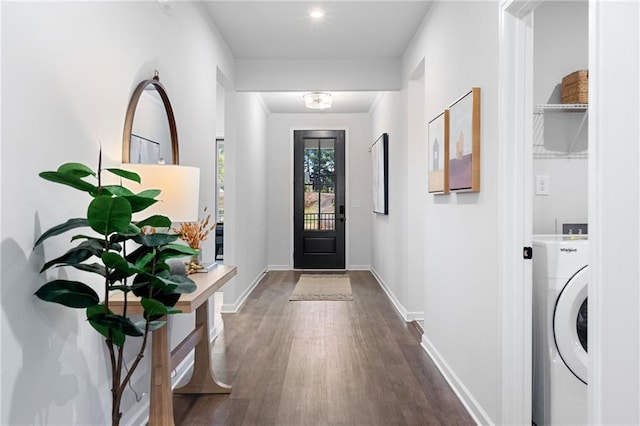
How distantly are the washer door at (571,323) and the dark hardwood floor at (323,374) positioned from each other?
0.66 meters

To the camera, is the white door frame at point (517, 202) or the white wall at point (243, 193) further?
the white wall at point (243, 193)

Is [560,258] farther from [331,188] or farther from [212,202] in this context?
[331,188]

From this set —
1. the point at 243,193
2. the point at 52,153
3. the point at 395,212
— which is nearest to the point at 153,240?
the point at 52,153

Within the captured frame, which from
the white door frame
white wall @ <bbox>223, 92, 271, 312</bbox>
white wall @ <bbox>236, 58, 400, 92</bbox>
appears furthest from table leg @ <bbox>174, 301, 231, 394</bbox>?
white wall @ <bbox>236, 58, 400, 92</bbox>

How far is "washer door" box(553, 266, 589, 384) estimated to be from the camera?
187 cm

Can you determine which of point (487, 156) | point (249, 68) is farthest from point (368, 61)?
point (487, 156)

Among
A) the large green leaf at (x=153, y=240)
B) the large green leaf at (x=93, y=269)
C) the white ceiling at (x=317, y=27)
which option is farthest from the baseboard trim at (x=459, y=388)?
the white ceiling at (x=317, y=27)

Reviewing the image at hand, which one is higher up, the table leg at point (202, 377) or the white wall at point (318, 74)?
the white wall at point (318, 74)

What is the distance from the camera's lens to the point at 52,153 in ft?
4.86

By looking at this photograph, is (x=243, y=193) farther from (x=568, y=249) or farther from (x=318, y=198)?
(x=568, y=249)

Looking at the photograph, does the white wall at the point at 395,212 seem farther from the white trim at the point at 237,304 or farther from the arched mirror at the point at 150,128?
the arched mirror at the point at 150,128

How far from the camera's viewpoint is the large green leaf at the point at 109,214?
127 cm

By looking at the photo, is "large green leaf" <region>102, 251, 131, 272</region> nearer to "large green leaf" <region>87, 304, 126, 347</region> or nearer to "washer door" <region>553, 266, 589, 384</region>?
"large green leaf" <region>87, 304, 126, 347</region>

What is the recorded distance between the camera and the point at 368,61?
4441 millimetres
